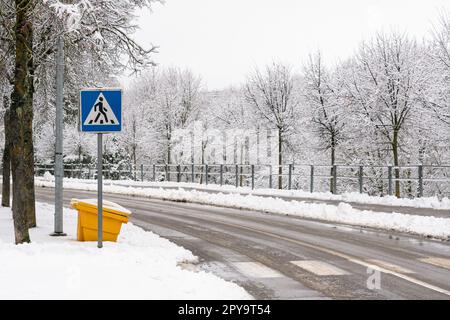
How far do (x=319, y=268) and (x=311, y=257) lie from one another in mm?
1063

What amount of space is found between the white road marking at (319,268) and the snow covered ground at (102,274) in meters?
1.70

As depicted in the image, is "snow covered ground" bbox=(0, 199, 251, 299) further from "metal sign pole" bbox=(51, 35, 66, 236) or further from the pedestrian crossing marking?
the pedestrian crossing marking

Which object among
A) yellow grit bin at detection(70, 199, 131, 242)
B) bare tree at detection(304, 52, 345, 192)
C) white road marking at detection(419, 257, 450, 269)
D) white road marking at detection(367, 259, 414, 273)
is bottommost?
white road marking at detection(419, 257, 450, 269)

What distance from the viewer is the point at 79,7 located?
37.4 ft

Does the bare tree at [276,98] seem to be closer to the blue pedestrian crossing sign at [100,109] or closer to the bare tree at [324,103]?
the bare tree at [324,103]

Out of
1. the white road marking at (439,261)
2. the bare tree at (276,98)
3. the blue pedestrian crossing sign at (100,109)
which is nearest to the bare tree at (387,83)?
the bare tree at (276,98)

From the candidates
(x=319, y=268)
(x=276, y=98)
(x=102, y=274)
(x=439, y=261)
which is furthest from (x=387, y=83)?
(x=102, y=274)

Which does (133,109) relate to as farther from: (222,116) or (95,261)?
(95,261)

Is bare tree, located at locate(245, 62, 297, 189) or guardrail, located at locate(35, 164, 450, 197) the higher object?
bare tree, located at locate(245, 62, 297, 189)

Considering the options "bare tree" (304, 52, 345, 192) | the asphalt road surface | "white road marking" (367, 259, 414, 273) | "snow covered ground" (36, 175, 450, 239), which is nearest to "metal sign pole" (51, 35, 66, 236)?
the asphalt road surface

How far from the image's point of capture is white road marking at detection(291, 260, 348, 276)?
826 centimetres

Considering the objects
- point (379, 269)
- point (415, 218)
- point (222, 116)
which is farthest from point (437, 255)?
point (222, 116)

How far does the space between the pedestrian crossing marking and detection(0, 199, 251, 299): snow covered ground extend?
2.07 m

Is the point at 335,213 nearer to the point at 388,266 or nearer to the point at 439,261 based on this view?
the point at 439,261
